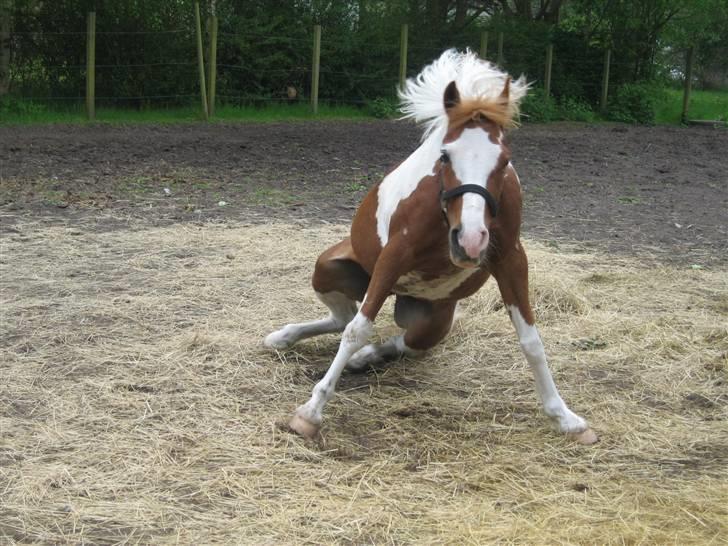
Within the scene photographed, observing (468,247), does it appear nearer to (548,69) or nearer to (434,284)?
(434,284)

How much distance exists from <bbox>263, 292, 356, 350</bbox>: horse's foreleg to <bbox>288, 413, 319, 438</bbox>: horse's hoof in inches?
40.5

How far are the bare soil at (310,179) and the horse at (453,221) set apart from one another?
11.9 feet

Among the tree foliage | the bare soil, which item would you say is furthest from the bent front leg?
the tree foliage

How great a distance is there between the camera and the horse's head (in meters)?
3.25

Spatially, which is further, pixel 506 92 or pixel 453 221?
pixel 506 92

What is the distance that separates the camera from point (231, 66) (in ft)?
57.4

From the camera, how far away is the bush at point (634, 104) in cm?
2122

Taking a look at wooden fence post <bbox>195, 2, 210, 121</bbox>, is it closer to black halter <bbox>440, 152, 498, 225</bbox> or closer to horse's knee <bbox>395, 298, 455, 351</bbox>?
horse's knee <bbox>395, 298, 455, 351</bbox>

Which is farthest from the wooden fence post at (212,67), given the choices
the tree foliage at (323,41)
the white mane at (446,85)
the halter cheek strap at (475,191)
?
the halter cheek strap at (475,191)

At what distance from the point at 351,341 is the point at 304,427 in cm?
43

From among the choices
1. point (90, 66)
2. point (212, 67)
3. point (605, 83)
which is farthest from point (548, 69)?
point (90, 66)

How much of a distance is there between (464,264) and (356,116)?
15428mm

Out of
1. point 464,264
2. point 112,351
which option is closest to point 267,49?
point 112,351

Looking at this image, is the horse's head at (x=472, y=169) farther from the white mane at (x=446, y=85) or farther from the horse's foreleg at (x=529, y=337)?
the horse's foreleg at (x=529, y=337)
